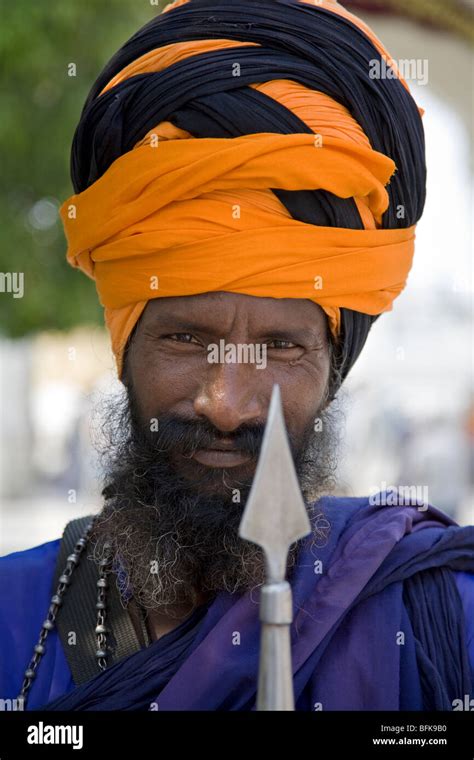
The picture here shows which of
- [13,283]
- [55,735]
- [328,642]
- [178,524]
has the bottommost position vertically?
[55,735]

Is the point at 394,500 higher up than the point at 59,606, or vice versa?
the point at 394,500

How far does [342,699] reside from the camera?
2094 millimetres

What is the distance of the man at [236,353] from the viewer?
2164mm

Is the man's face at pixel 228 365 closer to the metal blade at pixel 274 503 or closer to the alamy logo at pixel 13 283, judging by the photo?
the metal blade at pixel 274 503

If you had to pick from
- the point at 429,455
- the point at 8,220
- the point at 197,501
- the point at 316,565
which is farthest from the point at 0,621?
the point at 429,455

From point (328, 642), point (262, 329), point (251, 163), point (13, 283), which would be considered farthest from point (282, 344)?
point (13, 283)

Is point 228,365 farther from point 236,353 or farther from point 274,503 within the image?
point 274,503

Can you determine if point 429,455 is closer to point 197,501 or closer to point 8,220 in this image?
point 8,220

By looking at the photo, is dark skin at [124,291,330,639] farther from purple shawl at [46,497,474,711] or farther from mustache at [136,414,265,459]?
purple shawl at [46,497,474,711]

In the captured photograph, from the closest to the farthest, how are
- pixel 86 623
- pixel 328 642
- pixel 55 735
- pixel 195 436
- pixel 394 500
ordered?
pixel 55 735, pixel 328 642, pixel 195 436, pixel 86 623, pixel 394 500

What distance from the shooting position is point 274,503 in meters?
Result: 1.43

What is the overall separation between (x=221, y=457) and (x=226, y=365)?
199 millimetres

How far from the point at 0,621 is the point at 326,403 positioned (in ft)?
2.99

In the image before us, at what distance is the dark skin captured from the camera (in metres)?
2.22
